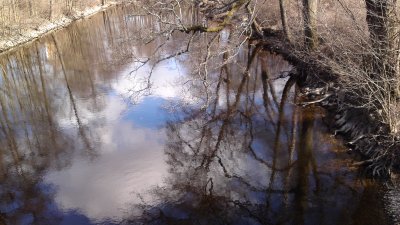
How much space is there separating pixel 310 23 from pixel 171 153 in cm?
938

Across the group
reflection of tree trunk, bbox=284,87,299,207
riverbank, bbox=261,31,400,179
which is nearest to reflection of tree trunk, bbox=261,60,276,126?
reflection of tree trunk, bbox=284,87,299,207

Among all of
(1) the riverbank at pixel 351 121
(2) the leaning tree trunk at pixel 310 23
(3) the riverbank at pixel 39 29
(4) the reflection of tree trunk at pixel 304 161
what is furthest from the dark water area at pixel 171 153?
(3) the riverbank at pixel 39 29

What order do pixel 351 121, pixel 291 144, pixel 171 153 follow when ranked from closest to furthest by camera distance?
pixel 171 153, pixel 291 144, pixel 351 121

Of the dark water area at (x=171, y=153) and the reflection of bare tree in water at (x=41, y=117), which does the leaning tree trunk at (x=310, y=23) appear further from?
the reflection of bare tree in water at (x=41, y=117)

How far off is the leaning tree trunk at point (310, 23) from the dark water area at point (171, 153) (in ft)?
6.48

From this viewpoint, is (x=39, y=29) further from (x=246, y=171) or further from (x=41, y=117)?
(x=246, y=171)

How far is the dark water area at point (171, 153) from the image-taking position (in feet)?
30.3

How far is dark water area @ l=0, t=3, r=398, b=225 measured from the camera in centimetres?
924

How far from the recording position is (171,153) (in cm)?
1184

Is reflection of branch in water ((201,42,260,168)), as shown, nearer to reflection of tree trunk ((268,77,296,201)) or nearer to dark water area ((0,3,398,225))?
dark water area ((0,3,398,225))

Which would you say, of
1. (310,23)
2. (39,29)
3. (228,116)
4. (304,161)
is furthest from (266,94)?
(39,29)

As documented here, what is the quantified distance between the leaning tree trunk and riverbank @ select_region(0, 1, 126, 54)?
17.4 metres

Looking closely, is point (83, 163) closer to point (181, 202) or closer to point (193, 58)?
point (181, 202)

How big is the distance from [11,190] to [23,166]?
4.09 ft
